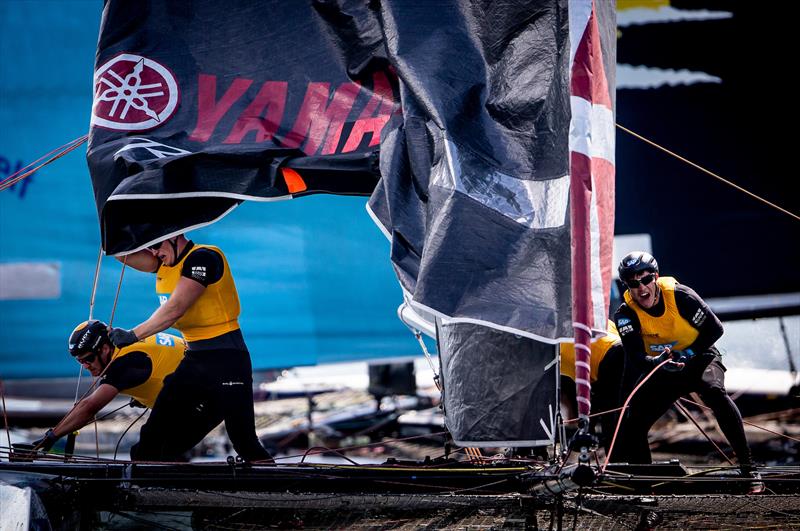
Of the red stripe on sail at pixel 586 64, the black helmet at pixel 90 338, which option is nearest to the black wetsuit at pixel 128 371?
the black helmet at pixel 90 338

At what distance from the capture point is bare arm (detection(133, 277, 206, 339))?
4133 mm

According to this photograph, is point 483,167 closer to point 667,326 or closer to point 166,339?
point 667,326

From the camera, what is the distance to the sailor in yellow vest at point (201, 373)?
4293mm

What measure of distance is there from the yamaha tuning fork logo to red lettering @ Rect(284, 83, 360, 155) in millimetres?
555

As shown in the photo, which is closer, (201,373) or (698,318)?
(201,373)

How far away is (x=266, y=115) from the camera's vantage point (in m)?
4.18

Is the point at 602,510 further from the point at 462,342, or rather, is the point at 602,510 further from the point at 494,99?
the point at 494,99

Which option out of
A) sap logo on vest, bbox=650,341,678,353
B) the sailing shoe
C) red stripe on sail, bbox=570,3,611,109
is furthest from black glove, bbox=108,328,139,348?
the sailing shoe

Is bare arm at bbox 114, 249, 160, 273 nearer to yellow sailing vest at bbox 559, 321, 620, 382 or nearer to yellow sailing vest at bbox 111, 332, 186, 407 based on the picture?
yellow sailing vest at bbox 111, 332, 186, 407

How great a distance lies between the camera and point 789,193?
21.5 ft

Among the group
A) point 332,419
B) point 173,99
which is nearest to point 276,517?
point 173,99

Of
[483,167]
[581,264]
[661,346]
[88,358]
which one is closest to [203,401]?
[88,358]

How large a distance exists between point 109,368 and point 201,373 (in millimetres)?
610

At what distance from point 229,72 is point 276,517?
1934mm
